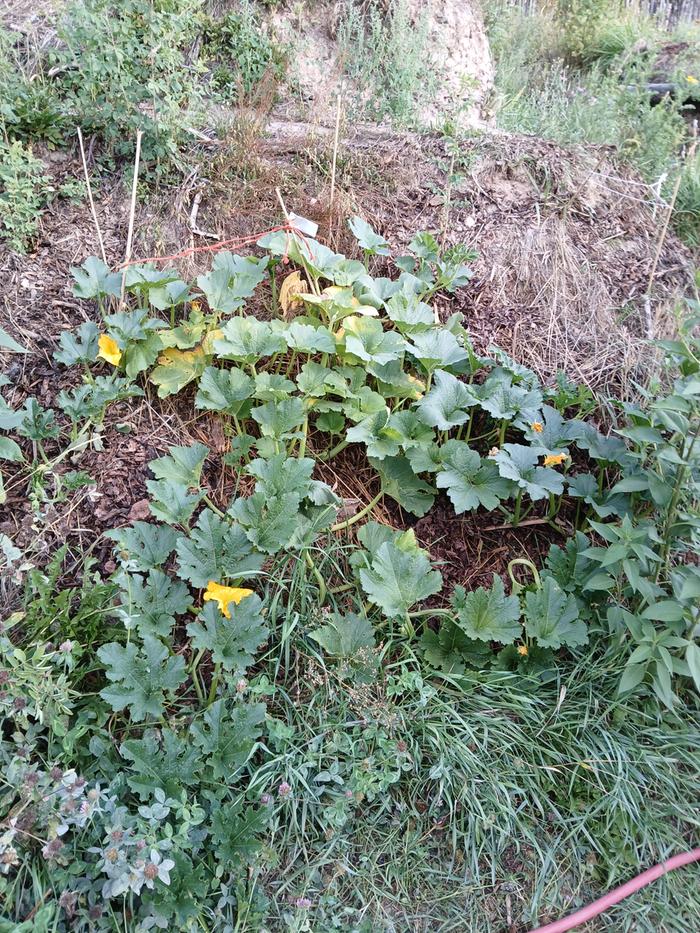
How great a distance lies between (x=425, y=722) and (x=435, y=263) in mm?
1820

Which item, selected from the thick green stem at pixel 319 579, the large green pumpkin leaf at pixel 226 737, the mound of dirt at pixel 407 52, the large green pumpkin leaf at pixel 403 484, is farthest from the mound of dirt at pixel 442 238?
the large green pumpkin leaf at pixel 226 737

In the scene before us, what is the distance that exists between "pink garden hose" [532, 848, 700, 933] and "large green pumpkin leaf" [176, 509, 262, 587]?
120 cm

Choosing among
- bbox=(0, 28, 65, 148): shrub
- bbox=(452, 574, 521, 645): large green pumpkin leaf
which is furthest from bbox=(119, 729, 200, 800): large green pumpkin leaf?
bbox=(0, 28, 65, 148): shrub

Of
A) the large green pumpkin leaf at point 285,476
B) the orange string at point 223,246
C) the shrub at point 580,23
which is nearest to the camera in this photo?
the large green pumpkin leaf at point 285,476

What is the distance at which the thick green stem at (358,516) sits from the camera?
2424 millimetres

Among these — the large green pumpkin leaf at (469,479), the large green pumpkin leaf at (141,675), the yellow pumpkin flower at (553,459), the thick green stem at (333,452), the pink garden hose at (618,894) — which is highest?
the yellow pumpkin flower at (553,459)

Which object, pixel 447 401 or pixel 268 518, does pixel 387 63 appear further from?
pixel 268 518

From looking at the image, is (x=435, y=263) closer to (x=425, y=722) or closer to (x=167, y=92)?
(x=167, y=92)

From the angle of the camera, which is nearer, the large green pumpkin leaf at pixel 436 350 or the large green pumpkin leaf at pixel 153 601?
the large green pumpkin leaf at pixel 153 601

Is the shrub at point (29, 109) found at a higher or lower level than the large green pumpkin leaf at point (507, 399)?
higher

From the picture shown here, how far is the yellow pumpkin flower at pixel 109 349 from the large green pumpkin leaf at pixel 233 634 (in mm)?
997

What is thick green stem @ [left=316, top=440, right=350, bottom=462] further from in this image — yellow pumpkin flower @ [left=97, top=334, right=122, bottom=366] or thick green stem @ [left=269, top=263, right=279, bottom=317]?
yellow pumpkin flower @ [left=97, top=334, right=122, bottom=366]

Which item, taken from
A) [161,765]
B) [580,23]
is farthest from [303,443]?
[580,23]

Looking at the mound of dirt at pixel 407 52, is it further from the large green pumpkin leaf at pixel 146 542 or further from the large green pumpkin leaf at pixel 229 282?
the large green pumpkin leaf at pixel 146 542
